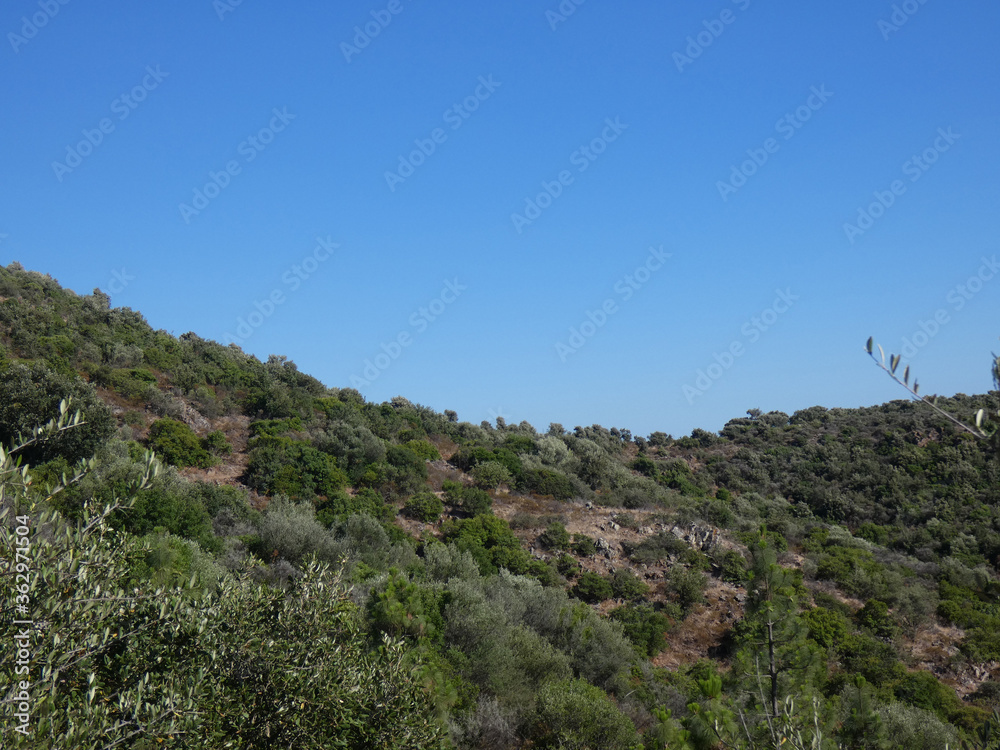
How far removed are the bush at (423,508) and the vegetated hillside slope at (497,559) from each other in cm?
10

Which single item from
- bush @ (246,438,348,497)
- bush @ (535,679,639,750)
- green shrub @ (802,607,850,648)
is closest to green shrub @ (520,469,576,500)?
bush @ (246,438,348,497)

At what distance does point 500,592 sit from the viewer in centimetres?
1867

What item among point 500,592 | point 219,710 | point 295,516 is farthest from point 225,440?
point 219,710

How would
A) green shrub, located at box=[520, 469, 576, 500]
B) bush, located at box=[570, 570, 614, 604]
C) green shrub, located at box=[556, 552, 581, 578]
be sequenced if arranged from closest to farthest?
bush, located at box=[570, 570, 614, 604] < green shrub, located at box=[556, 552, 581, 578] < green shrub, located at box=[520, 469, 576, 500]

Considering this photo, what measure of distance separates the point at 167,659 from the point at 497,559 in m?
19.9

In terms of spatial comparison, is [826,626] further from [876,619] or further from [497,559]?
[497,559]

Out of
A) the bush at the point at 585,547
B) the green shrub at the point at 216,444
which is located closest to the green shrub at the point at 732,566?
the bush at the point at 585,547

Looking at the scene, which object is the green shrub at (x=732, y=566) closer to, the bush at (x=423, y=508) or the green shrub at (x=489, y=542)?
the green shrub at (x=489, y=542)

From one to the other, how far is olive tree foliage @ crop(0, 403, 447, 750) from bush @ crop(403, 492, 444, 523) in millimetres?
19752

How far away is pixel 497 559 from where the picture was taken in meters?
24.8

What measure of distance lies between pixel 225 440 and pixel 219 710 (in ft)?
81.2

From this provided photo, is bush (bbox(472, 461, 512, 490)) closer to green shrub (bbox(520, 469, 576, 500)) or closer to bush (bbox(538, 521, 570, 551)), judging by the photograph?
green shrub (bbox(520, 469, 576, 500))

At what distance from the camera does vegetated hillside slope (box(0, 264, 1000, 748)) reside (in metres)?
6.73

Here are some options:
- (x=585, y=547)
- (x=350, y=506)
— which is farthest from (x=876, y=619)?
(x=350, y=506)
